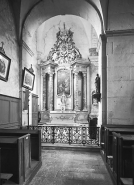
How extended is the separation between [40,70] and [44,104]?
2676 millimetres

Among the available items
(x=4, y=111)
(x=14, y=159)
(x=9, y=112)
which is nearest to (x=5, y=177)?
(x=14, y=159)

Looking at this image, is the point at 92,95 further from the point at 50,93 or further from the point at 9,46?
the point at 50,93

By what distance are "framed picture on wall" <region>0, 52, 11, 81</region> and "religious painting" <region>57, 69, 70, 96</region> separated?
25.4ft

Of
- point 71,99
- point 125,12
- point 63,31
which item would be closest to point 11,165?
point 125,12

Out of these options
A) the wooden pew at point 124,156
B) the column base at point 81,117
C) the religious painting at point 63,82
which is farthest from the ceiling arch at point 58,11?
the column base at point 81,117

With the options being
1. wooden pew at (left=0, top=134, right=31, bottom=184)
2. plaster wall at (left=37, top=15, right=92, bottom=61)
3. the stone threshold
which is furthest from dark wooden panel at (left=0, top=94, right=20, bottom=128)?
plaster wall at (left=37, top=15, right=92, bottom=61)

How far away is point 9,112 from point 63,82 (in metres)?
7.75

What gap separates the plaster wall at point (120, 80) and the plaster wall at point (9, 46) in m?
3.36

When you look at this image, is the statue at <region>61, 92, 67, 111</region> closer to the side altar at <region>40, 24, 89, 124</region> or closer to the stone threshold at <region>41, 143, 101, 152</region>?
the side altar at <region>40, 24, 89, 124</region>

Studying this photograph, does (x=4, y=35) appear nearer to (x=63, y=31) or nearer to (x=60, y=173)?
(x=60, y=173)

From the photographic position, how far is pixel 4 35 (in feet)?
18.0

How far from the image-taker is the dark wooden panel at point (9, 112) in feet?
16.9

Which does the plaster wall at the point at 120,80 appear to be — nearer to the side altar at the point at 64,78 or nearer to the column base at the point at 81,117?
the column base at the point at 81,117

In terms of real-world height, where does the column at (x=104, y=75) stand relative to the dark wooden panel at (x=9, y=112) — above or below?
above
